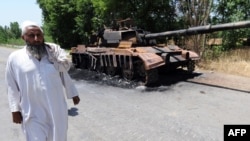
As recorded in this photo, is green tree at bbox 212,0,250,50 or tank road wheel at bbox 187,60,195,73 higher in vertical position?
green tree at bbox 212,0,250,50

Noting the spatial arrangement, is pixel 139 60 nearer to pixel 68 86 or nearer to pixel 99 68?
pixel 99 68

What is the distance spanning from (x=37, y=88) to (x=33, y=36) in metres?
0.54

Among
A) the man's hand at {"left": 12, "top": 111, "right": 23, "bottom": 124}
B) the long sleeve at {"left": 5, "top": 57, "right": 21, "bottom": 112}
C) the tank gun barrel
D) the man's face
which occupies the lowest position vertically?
the man's hand at {"left": 12, "top": 111, "right": 23, "bottom": 124}

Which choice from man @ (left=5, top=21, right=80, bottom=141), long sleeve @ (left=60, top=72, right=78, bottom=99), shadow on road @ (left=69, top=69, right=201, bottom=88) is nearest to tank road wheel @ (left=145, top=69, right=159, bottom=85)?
shadow on road @ (left=69, top=69, right=201, bottom=88)

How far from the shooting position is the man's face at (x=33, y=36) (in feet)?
13.5

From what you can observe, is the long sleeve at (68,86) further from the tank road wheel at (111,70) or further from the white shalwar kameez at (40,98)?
the tank road wheel at (111,70)

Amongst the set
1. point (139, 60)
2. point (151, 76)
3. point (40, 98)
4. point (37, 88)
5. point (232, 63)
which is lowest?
point (232, 63)

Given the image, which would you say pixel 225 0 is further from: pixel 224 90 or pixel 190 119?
pixel 190 119

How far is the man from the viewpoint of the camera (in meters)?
4.04

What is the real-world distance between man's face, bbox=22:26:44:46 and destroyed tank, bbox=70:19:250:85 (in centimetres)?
672

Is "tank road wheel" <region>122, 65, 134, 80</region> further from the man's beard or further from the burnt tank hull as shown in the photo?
the man's beard

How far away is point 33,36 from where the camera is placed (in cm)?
415

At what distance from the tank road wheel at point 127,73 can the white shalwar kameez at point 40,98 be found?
A: 7775mm

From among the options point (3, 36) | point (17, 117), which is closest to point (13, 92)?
point (17, 117)
